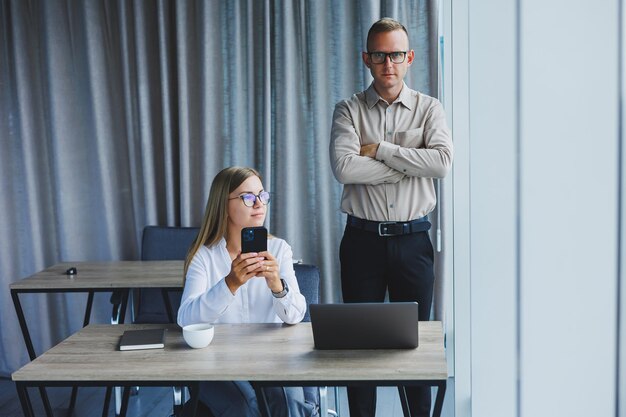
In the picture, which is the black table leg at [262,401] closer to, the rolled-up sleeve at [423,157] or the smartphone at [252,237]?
the smartphone at [252,237]

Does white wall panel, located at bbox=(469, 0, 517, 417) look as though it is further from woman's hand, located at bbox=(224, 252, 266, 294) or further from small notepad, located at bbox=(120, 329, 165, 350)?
small notepad, located at bbox=(120, 329, 165, 350)

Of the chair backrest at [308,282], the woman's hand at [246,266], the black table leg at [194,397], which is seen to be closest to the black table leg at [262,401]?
the black table leg at [194,397]

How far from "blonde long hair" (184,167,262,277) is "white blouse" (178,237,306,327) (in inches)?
1.1

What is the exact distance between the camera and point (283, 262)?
2.48 m

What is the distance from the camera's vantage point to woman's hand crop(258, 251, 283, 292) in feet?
7.14

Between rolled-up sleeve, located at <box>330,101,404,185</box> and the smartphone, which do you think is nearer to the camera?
the smartphone

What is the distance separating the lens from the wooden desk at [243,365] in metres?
1.86

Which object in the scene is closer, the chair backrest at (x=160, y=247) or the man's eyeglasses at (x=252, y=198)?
the man's eyeglasses at (x=252, y=198)

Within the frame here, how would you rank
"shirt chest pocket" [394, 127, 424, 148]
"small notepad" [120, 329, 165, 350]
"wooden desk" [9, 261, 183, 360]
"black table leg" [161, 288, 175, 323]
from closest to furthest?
"small notepad" [120, 329, 165, 350]
"shirt chest pocket" [394, 127, 424, 148]
"wooden desk" [9, 261, 183, 360]
"black table leg" [161, 288, 175, 323]

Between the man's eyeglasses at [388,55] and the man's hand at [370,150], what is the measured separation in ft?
1.13

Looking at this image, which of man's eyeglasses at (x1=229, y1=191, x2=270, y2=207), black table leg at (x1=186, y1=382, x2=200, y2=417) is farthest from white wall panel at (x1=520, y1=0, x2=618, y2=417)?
man's eyeglasses at (x1=229, y1=191, x2=270, y2=207)

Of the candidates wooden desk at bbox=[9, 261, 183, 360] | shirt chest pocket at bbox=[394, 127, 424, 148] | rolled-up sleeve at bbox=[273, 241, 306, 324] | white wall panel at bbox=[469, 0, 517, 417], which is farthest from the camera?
wooden desk at bbox=[9, 261, 183, 360]

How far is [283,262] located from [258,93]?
2.04 m

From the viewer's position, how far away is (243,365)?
6.34 feet
